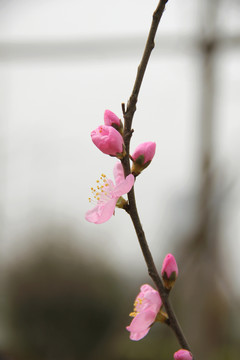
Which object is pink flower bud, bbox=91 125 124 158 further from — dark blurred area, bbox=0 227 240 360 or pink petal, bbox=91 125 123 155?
dark blurred area, bbox=0 227 240 360

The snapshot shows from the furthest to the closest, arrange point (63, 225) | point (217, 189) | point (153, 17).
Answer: point (63, 225) < point (217, 189) < point (153, 17)

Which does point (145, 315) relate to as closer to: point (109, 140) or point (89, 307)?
point (109, 140)

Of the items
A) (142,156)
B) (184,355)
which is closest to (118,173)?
(142,156)

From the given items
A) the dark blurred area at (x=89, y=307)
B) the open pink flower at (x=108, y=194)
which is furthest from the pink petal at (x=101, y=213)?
the dark blurred area at (x=89, y=307)

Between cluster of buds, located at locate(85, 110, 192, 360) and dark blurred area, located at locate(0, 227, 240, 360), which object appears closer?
cluster of buds, located at locate(85, 110, 192, 360)

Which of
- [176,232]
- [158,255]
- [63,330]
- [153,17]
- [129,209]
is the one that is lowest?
[63,330]

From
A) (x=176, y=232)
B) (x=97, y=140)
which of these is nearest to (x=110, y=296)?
(x=176, y=232)

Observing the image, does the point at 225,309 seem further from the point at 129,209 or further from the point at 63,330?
the point at 129,209

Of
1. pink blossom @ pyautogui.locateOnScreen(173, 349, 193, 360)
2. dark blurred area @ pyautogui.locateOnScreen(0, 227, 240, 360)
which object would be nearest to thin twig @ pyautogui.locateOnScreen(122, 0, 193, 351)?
pink blossom @ pyautogui.locateOnScreen(173, 349, 193, 360)
